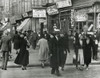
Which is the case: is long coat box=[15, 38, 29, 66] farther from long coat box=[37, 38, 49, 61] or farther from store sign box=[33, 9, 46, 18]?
store sign box=[33, 9, 46, 18]

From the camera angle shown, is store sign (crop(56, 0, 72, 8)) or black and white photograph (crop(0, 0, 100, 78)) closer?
black and white photograph (crop(0, 0, 100, 78))

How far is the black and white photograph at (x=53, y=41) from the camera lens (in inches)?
607

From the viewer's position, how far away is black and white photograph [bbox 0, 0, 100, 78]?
15415 millimetres

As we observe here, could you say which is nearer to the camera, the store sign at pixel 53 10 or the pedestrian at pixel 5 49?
the pedestrian at pixel 5 49

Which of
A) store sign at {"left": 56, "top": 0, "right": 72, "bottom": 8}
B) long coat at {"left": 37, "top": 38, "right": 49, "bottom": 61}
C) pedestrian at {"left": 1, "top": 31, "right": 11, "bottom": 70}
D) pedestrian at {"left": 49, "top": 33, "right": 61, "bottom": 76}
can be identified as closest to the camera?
pedestrian at {"left": 49, "top": 33, "right": 61, "bottom": 76}

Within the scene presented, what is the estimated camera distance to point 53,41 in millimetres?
15094

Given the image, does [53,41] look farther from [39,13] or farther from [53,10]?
[53,10]

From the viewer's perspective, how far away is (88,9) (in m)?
33.2

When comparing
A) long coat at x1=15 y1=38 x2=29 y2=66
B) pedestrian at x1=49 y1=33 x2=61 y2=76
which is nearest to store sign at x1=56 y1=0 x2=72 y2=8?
long coat at x1=15 y1=38 x2=29 y2=66

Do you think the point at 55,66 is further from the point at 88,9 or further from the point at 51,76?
the point at 88,9

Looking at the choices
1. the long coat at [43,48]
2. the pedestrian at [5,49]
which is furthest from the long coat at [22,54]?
the long coat at [43,48]

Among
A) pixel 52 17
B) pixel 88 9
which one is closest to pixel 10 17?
pixel 52 17

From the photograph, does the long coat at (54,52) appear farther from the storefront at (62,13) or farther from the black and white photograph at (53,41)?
the storefront at (62,13)

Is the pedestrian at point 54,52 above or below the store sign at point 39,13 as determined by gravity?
below
